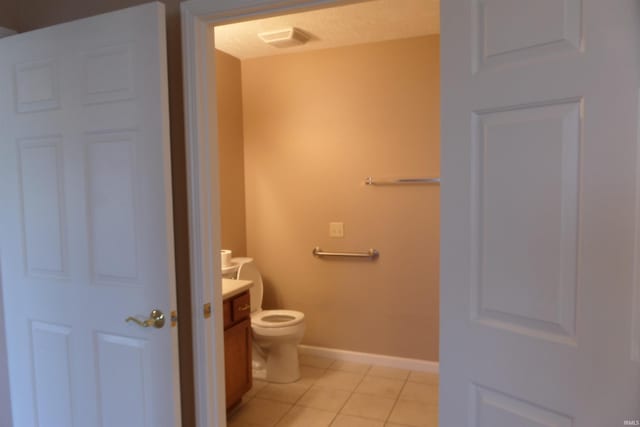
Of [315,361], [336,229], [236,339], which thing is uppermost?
[336,229]

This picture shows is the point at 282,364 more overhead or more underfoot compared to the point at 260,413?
more overhead

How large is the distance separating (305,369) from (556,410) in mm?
2509

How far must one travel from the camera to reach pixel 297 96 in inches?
136

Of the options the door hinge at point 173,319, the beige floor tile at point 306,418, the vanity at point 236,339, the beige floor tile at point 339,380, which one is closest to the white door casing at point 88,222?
the door hinge at point 173,319

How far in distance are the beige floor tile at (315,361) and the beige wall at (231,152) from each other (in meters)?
1.02

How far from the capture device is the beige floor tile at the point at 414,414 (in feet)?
8.33

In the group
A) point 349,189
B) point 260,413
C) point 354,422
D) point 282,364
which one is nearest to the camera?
point 354,422

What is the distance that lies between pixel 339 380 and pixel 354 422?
1.90ft

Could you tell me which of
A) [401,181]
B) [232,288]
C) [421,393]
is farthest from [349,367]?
[401,181]

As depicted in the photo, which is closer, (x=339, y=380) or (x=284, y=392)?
(x=284, y=392)

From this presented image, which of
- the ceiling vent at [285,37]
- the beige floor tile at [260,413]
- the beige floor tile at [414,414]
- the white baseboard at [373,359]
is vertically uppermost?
the ceiling vent at [285,37]

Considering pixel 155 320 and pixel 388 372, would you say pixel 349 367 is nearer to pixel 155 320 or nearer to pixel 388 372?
pixel 388 372

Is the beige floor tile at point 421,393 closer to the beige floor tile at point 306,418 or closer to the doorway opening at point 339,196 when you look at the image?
the doorway opening at point 339,196

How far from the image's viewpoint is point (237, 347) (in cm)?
262
